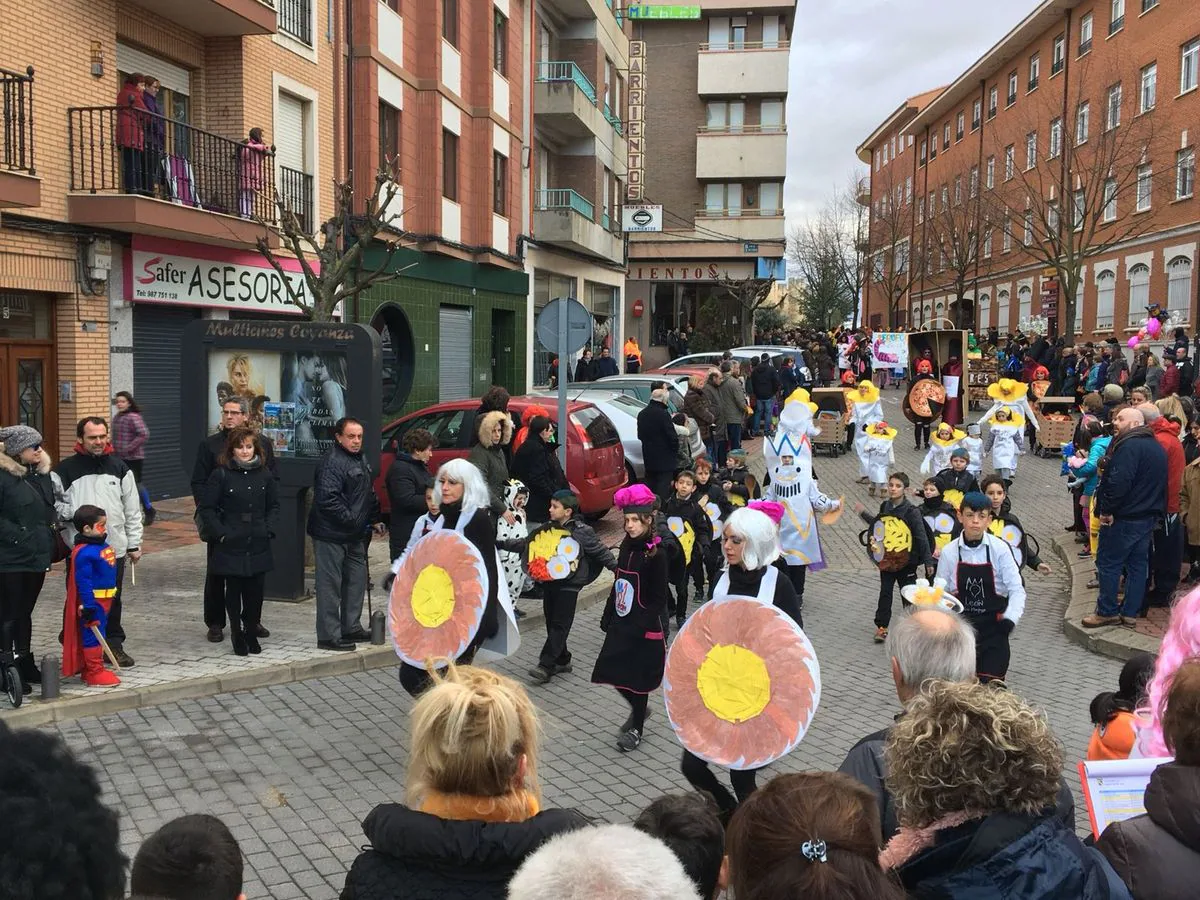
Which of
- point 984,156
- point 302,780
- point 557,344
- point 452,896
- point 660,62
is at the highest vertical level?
point 660,62

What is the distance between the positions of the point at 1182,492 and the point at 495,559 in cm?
685

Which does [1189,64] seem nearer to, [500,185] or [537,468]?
[500,185]

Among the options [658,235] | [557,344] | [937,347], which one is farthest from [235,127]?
[658,235]

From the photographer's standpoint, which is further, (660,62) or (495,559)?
(660,62)

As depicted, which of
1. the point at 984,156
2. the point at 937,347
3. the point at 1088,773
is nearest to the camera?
the point at 1088,773

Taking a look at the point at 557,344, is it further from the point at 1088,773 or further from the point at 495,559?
the point at 1088,773

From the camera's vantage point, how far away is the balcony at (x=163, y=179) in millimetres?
14141

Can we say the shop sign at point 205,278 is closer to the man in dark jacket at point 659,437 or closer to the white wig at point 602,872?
the man in dark jacket at point 659,437

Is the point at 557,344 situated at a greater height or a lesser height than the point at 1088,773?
greater

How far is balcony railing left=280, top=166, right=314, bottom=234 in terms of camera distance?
18.4 m

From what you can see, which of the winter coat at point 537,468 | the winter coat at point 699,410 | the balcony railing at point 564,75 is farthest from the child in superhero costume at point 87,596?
the balcony railing at point 564,75

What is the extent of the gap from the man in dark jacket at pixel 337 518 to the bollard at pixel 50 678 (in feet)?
6.56

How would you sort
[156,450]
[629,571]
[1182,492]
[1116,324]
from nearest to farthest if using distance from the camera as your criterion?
1. [629,571]
2. [1182,492]
3. [156,450]
4. [1116,324]

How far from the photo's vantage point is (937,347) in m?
28.7
